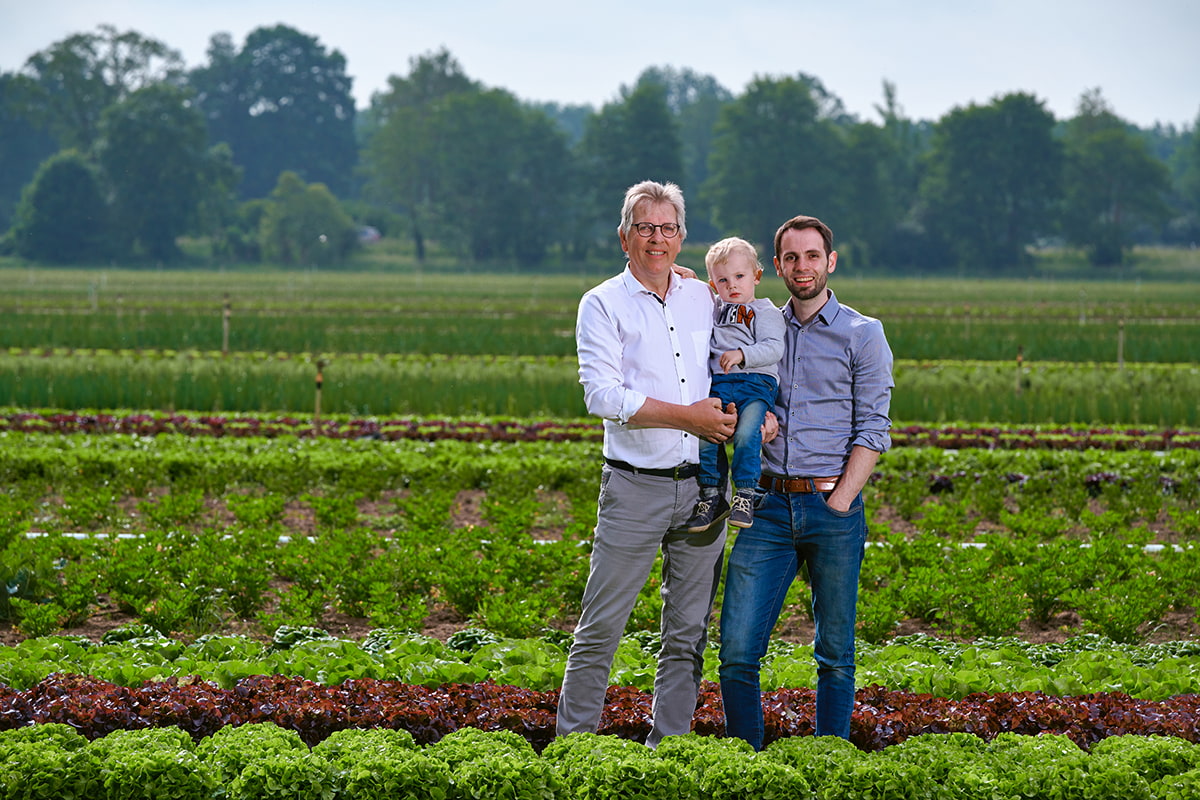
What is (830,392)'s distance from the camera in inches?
183

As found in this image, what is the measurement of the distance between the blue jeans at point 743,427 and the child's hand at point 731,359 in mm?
43

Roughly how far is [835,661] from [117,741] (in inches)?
98.7

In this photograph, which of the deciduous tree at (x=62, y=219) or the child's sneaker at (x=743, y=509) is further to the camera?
the deciduous tree at (x=62, y=219)

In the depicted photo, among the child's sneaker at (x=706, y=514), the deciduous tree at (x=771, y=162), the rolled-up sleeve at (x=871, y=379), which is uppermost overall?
the deciduous tree at (x=771, y=162)

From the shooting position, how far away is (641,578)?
4695 millimetres

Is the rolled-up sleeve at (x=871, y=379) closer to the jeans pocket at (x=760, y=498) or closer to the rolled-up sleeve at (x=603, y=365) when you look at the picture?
the jeans pocket at (x=760, y=498)

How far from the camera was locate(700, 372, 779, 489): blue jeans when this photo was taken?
4484mm

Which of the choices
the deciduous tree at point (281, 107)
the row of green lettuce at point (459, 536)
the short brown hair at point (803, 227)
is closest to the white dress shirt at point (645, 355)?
the short brown hair at point (803, 227)

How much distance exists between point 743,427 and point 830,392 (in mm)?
383

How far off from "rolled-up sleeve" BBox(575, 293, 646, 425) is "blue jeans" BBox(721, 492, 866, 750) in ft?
2.02

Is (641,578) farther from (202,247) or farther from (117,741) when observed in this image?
(202,247)

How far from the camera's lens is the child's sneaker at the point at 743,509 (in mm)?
4453

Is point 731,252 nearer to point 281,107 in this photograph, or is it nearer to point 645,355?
point 645,355

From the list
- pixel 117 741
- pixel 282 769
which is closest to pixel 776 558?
pixel 282 769
